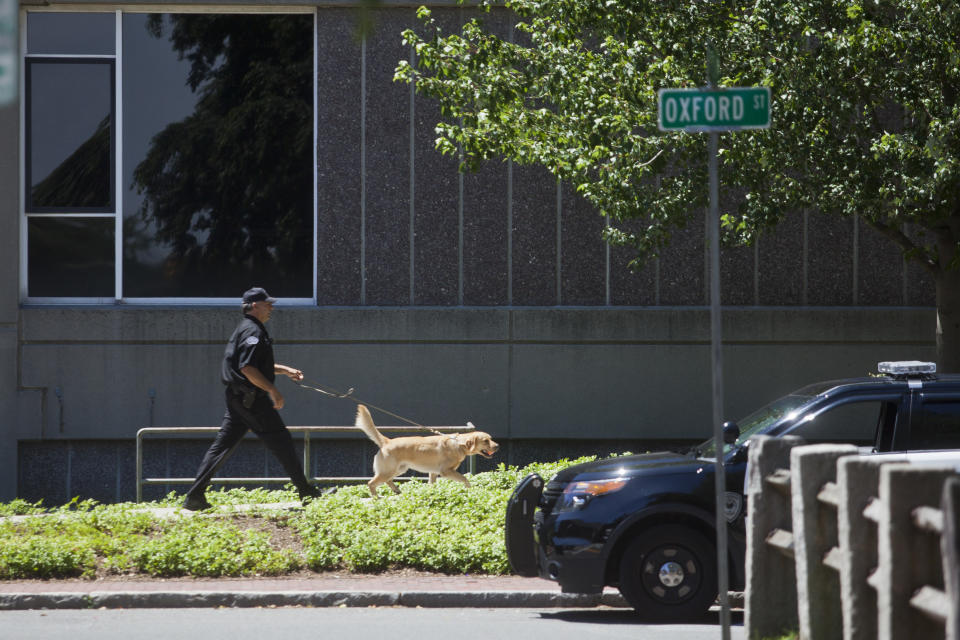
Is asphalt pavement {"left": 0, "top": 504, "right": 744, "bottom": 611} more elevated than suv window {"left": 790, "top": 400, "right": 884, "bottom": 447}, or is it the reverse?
suv window {"left": 790, "top": 400, "right": 884, "bottom": 447}

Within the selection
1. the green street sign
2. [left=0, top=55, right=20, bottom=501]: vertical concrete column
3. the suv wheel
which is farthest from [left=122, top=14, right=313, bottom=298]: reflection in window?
the green street sign

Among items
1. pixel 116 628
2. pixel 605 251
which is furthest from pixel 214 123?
pixel 116 628

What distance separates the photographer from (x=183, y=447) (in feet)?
47.5

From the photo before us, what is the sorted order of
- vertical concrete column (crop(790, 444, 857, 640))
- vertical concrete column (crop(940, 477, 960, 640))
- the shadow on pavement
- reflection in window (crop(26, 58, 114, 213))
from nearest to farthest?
1. vertical concrete column (crop(940, 477, 960, 640))
2. vertical concrete column (crop(790, 444, 857, 640))
3. the shadow on pavement
4. reflection in window (crop(26, 58, 114, 213))

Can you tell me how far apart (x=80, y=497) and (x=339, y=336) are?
3.87m

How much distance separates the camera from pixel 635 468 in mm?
7867

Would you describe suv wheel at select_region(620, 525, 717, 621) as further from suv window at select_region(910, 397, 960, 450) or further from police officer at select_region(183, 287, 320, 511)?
police officer at select_region(183, 287, 320, 511)

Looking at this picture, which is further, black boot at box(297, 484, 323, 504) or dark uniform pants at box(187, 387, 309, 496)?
black boot at box(297, 484, 323, 504)

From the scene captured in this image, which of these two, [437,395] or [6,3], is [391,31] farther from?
[6,3]

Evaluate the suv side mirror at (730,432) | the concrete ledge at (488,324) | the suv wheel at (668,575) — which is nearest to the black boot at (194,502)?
the concrete ledge at (488,324)

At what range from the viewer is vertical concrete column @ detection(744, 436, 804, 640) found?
20.3ft

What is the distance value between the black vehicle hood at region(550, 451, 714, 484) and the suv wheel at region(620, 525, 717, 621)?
15.6 inches

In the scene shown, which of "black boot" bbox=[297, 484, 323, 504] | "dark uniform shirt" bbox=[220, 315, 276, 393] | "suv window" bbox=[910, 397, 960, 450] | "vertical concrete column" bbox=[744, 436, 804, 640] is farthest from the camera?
"black boot" bbox=[297, 484, 323, 504]

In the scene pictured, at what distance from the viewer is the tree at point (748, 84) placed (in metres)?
10.5
